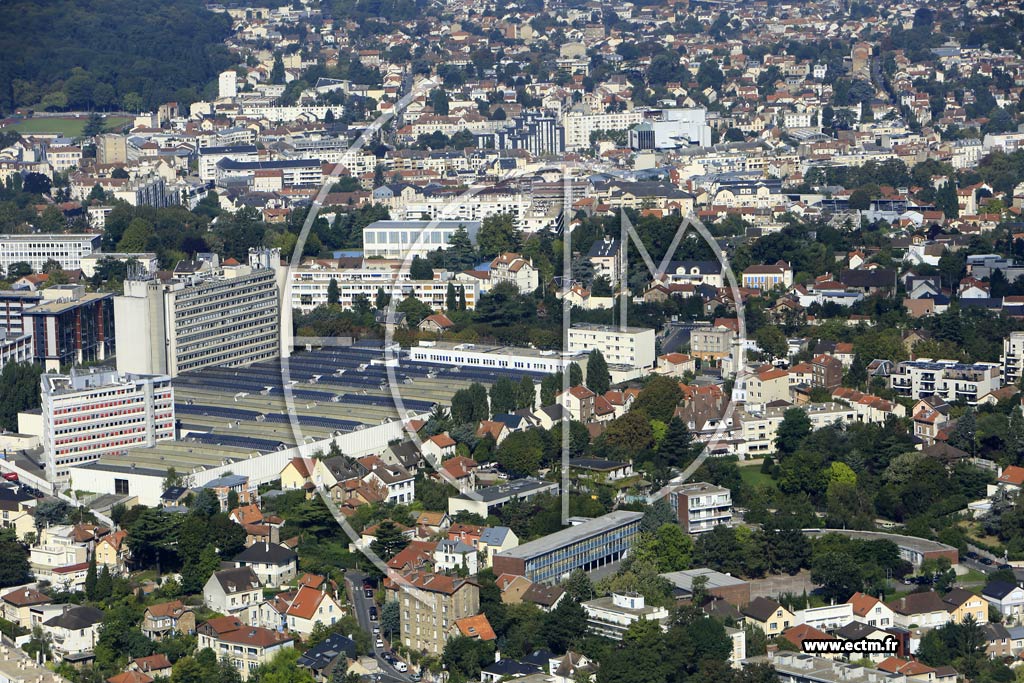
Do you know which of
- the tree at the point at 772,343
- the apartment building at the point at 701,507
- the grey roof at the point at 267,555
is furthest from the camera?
the tree at the point at 772,343

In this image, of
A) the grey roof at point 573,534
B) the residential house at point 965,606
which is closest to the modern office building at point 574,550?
the grey roof at point 573,534

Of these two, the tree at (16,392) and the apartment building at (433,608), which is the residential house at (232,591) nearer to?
the apartment building at (433,608)

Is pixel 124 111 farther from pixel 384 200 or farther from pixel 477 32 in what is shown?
pixel 384 200

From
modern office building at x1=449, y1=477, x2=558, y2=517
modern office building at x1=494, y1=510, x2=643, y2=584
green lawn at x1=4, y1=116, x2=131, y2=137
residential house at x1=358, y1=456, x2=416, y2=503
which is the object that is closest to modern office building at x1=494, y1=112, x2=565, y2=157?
green lawn at x1=4, y1=116, x2=131, y2=137

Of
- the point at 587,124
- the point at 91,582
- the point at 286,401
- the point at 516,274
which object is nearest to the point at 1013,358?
the point at 516,274

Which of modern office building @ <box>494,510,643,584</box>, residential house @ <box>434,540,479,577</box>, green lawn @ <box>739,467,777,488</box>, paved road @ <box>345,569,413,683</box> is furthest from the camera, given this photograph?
green lawn @ <box>739,467,777,488</box>

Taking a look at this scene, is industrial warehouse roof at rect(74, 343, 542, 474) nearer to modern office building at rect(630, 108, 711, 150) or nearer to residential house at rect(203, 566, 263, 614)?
residential house at rect(203, 566, 263, 614)

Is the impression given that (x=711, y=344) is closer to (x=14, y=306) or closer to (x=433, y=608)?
(x=14, y=306)
